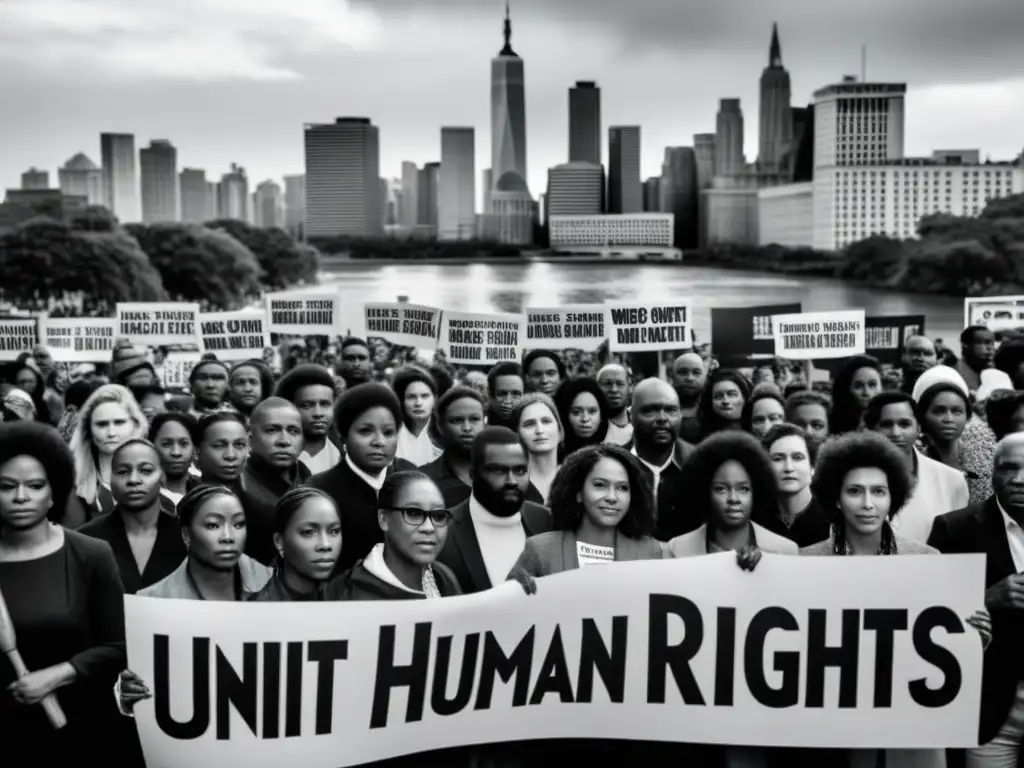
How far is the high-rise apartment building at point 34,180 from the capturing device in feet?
295

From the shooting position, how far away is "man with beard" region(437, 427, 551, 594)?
443 centimetres

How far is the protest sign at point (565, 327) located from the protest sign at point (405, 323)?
805mm

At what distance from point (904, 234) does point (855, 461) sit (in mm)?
47517

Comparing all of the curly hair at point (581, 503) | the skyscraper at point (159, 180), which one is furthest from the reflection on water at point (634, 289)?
the curly hair at point (581, 503)

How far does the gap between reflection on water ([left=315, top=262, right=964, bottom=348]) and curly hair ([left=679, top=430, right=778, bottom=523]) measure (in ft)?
108

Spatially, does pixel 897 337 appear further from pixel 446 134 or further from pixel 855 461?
pixel 446 134

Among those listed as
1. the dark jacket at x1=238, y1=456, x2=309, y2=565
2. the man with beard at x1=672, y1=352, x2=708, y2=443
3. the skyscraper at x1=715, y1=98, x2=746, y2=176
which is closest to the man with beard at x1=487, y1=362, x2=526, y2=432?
the man with beard at x1=672, y1=352, x2=708, y2=443

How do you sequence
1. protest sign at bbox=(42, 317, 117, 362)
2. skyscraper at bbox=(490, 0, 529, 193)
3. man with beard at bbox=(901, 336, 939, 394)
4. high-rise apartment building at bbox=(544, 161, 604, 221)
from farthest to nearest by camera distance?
high-rise apartment building at bbox=(544, 161, 604, 221) → skyscraper at bbox=(490, 0, 529, 193) → protest sign at bbox=(42, 317, 117, 362) → man with beard at bbox=(901, 336, 939, 394)

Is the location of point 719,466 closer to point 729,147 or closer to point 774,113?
point 729,147

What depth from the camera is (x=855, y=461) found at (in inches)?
163

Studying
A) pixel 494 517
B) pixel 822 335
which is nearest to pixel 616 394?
pixel 494 517

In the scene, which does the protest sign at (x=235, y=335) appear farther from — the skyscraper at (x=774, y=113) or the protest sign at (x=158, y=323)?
the skyscraper at (x=774, y=113)

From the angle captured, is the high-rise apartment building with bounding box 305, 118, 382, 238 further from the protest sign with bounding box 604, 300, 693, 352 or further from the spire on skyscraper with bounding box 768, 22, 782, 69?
the protest sign with bounding box 604, 300, 693, 352

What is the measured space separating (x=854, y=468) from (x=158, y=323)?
9.06 metres
